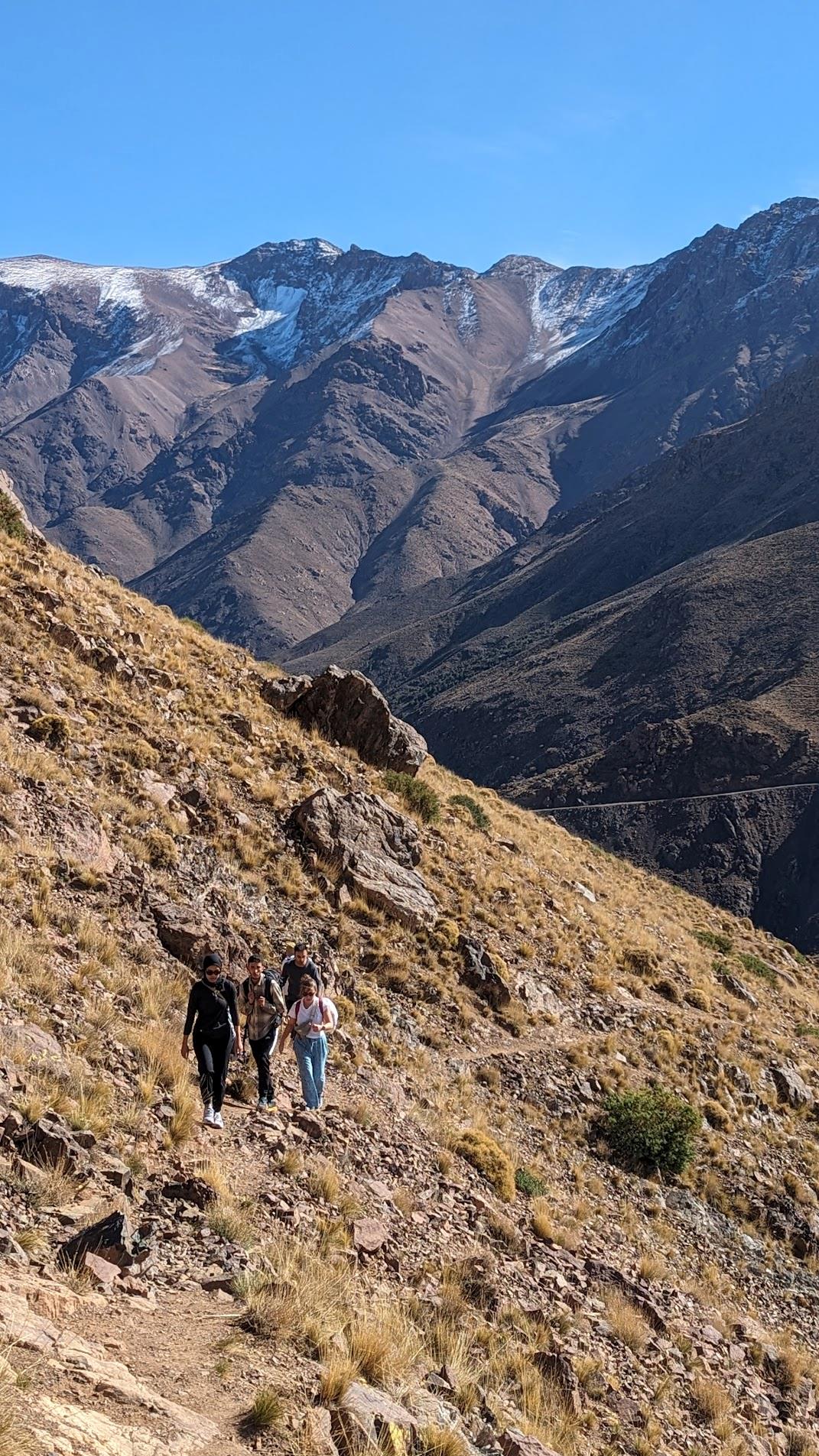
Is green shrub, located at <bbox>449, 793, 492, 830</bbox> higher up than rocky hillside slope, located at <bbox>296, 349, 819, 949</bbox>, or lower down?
lower down

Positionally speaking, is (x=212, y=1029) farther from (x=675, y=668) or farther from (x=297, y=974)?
(x=675, y=668)

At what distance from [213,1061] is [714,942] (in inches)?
718

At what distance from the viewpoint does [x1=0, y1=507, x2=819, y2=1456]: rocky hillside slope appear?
5598 millimetres

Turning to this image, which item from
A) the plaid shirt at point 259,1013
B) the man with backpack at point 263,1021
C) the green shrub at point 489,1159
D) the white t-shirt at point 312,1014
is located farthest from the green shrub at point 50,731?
the green shrub at point 489,1159

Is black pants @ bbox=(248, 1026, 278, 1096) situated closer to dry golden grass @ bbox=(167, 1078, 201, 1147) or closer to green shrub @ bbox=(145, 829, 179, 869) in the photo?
dry golden grass @ bbox=(167, 1078, 201, 1147)

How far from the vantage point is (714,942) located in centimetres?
2397

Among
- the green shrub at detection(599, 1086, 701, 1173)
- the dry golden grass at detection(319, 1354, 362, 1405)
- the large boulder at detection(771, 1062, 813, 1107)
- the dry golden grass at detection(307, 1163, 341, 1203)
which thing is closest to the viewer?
the dry golden grass at detection(319, 1354, 362, 1405)

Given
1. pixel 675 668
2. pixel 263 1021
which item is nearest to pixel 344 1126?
pixel 263 1021

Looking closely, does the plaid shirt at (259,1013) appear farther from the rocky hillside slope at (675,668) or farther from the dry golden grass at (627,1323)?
the rocky hillside slope at (675,668)

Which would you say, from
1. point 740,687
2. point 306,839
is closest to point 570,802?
point 740,687

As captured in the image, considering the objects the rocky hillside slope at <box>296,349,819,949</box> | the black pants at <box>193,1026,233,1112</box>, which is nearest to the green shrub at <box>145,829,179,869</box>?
the black pants at <box>193,1026,233,1112</box>

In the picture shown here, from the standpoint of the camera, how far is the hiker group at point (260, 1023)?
8.59 meters

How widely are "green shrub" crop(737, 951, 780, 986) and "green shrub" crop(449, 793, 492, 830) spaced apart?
7420 millimetres

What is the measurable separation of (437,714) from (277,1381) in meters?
127
